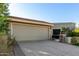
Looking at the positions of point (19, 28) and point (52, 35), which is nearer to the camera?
point (19, 28)

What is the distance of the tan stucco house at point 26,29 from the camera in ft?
29.0

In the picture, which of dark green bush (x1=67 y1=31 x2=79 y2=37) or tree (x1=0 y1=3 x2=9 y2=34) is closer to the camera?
tree (x1=0 y1=3 x2=9 y2=34)

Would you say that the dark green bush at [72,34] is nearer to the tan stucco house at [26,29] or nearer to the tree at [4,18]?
the tan stucco house at [26,29]

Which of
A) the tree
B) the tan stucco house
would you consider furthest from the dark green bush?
the tree

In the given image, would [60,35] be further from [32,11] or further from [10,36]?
[10,36]

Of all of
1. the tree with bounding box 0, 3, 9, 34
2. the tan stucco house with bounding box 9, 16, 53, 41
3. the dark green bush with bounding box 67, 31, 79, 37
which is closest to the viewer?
the tree with bounding box 0, 3, 9, 34

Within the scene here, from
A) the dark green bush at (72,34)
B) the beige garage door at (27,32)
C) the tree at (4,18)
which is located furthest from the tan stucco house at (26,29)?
the dark green bush at (72,34)

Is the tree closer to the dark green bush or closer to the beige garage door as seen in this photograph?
the beige garage door

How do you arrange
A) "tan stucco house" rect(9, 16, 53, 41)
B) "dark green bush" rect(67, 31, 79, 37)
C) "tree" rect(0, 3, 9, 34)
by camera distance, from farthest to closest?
1. "dark green bush" rect(67, 31, 79, 37)
2. "tan stucco house" rect(9, 16, 53, 41)
3. "tree" rect(0, 3, 9, 34)

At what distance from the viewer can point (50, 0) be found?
5520 mm

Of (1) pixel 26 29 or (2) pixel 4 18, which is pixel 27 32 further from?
(2) pixel 4 18

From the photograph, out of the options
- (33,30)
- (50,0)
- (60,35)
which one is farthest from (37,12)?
(50,0)

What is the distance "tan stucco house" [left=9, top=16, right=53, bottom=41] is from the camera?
884 centimetres

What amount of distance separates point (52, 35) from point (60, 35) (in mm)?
481
